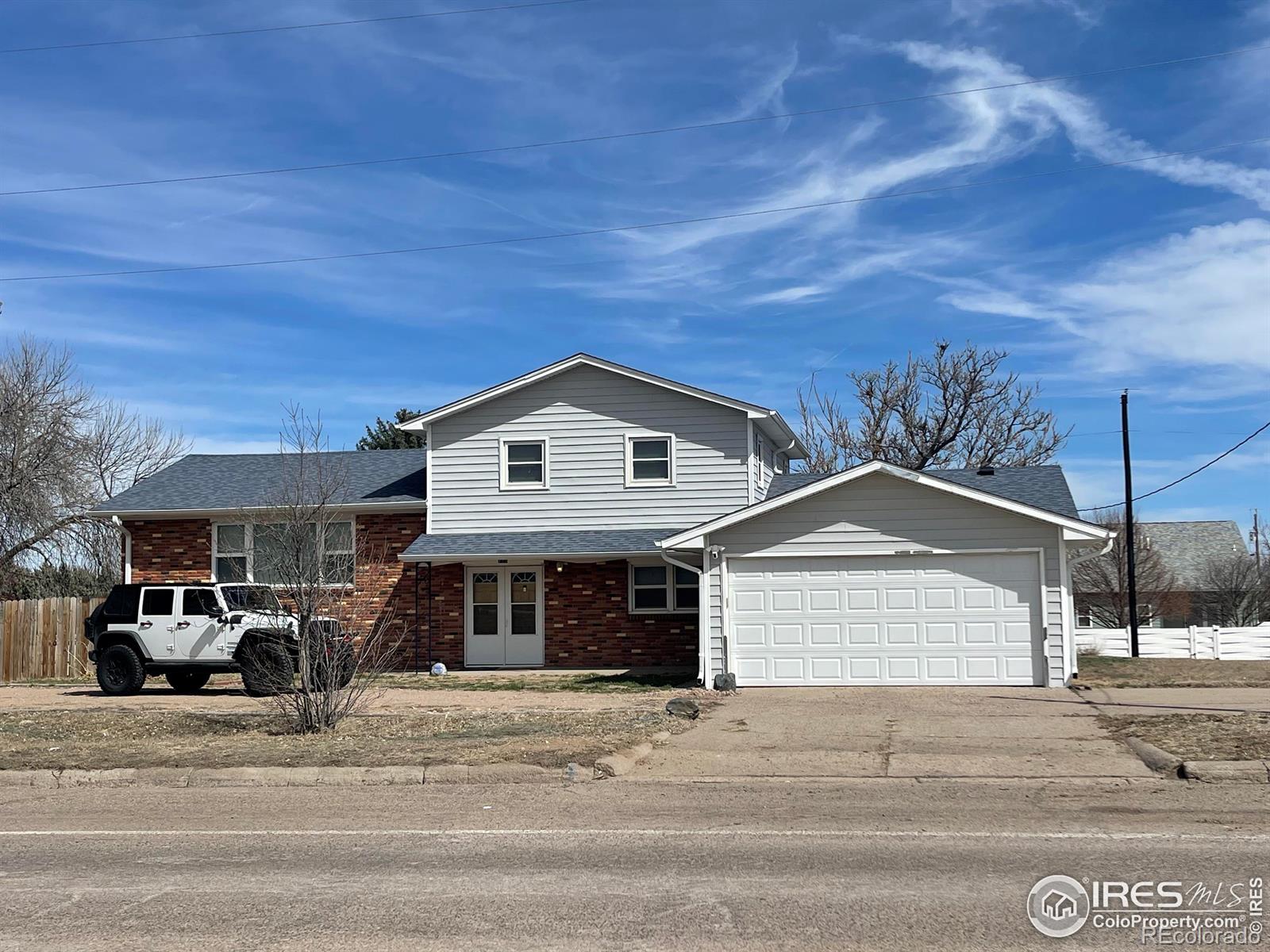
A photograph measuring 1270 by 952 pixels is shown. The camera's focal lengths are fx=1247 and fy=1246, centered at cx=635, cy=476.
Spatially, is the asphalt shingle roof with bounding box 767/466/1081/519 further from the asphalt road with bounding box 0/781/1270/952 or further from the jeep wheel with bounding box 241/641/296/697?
the asphalt road with bounding box 0/781/1270/952

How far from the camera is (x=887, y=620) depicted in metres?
20.5

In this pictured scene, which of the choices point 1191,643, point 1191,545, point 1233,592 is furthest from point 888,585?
point 1191,545

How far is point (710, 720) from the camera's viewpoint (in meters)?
16.2

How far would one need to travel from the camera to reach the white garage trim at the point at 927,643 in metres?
20.0

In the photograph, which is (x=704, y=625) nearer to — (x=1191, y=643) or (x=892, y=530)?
(x=892, y=530)

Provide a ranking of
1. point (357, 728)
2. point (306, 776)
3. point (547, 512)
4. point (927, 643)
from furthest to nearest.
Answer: point (547, 512)
point (927, 643)
point (357, 728)
point (306, 776)

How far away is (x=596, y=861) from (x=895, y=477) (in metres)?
13.5

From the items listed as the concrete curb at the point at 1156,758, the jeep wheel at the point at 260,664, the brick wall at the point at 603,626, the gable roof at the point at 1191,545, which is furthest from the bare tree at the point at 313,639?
the gable roof at the point at 1191,545

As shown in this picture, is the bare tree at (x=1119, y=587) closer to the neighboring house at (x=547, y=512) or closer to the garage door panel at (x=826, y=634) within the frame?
the neighboring house at (x=547, y=512)

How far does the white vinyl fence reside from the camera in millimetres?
32281

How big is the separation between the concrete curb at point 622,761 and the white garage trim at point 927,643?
7109mm

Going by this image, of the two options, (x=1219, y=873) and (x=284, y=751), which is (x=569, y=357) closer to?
(x=284, y=751)

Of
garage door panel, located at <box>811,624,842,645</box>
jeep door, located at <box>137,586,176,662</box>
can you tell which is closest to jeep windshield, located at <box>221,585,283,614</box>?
→ jeep door, located at <box>137,586,176,662</box>

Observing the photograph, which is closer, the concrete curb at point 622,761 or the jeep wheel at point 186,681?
the concrete curb at point 622,761
